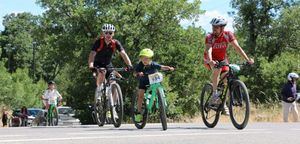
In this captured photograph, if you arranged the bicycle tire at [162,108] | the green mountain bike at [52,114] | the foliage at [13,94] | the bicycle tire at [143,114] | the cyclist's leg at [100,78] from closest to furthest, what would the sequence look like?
the bicycle tire at [162,108], the bicycle tire at [143,114], the cyclist's leg at [100,78], the green mountain bike at [52,114], the foliage at [13,94]

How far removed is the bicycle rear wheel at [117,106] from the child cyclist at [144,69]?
2.25 feet

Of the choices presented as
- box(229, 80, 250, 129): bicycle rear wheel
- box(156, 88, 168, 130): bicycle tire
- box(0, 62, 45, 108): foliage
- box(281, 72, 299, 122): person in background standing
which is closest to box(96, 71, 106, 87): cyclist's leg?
box(156, 88, 168, 130): bicycle tire

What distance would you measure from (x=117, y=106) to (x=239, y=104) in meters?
2.75

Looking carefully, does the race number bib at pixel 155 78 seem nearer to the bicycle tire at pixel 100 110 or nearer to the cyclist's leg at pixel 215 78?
the cyclist's leg at pixel 215 78

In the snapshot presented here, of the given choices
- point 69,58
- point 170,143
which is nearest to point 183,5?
point 69,58

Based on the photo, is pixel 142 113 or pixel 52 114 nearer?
pixel 142 113

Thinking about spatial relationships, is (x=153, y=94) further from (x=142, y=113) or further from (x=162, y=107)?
(x=142, y=113)

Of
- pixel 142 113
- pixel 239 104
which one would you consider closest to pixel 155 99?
pixel 142 113

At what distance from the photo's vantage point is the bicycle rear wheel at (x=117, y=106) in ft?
39.3

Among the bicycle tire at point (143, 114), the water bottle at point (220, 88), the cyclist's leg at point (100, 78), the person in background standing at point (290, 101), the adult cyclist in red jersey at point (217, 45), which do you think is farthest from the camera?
the person in background standing at point (290, 101)

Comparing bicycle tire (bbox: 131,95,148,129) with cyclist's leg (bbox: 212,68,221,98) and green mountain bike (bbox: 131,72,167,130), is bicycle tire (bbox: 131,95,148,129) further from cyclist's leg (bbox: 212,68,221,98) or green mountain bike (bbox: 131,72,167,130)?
cyclist's leg (bbox: 212,68,221,98)

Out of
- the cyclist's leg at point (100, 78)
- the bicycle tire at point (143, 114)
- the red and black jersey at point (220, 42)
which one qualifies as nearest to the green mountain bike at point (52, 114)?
the cyclist's leg at point (100, 78)

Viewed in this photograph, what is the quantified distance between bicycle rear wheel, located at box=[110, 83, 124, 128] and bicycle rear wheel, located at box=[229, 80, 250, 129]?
2425 millimetres

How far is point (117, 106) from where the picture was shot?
12125mm
